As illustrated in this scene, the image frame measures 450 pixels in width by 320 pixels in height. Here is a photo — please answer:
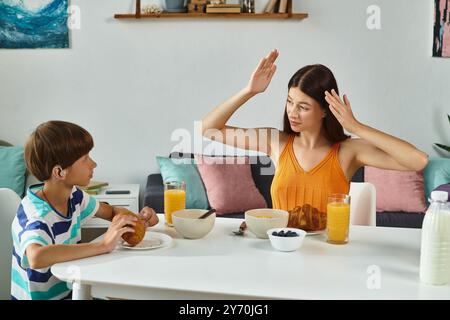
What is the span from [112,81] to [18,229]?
256cm

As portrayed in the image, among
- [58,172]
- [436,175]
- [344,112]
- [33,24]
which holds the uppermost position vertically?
[33,24]

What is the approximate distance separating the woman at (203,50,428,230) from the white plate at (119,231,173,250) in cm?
50

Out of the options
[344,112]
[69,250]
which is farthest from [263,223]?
[69,250]

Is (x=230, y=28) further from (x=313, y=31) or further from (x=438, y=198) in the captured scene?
(x=438, y=198)

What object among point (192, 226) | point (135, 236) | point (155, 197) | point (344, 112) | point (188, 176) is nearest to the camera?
point (135, 236)

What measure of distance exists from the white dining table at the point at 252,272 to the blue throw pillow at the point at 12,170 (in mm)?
2387

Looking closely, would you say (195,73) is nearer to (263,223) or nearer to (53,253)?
(263,223)

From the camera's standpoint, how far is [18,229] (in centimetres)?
174

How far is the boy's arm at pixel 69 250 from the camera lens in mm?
1583

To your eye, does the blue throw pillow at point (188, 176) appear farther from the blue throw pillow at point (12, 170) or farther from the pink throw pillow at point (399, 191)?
the pink throw pillow at point (399, 191)

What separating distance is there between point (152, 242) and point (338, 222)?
52 centimetres

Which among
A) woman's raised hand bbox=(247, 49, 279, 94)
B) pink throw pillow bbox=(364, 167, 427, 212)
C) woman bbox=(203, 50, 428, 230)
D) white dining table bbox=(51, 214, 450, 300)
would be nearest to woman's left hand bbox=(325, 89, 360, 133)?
woman bbox=(203, 50, 428, 230)

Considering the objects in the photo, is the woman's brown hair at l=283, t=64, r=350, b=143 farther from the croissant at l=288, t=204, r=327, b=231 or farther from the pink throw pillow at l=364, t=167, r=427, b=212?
the pink throw pillow at l=364, t=167, r=427, b=212

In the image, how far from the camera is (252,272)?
1.51m
